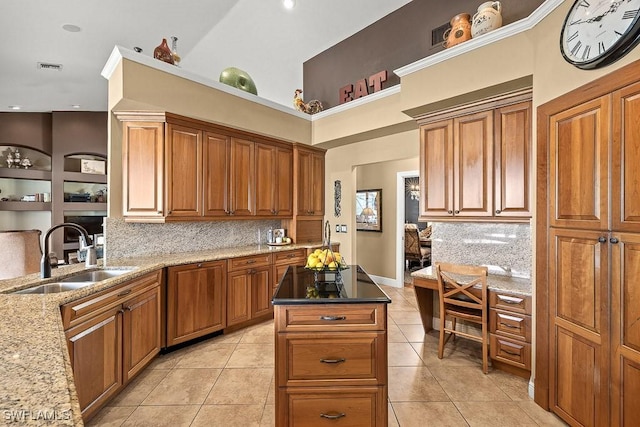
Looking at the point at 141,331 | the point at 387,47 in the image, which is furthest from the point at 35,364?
the point at 387,47

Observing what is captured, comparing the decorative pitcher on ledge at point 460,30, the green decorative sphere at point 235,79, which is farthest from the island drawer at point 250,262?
the decorative pitcher on ledge at point 460,30

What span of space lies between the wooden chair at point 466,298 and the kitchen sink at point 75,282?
292 centimetres

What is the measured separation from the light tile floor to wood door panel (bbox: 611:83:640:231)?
1.48 m

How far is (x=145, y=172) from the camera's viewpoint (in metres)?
3.37

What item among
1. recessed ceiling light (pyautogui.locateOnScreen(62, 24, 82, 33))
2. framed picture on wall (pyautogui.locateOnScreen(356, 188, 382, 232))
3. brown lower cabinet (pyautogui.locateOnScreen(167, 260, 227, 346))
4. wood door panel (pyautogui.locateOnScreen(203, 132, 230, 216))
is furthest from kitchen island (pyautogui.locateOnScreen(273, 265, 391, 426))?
framed picture on wall (pyautogui.locateOnScreen(356, 188, 382, 232))

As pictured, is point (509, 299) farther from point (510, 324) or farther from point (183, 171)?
point (183, 171)

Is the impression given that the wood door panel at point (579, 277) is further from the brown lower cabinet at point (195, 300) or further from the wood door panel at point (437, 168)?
the brown lower cabinet at point (195, 300)

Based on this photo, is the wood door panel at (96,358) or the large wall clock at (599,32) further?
the wood door panel at (96,358)

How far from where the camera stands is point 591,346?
187 cm

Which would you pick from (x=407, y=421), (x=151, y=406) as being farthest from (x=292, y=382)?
(x=151, y=406)

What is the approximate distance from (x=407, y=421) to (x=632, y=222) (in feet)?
5.95

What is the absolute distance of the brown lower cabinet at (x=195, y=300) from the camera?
10.4 feet

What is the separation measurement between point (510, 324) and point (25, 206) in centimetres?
861

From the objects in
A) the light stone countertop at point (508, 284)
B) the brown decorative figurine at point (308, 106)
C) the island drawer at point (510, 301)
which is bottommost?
the island drawer at point (510, 301)
